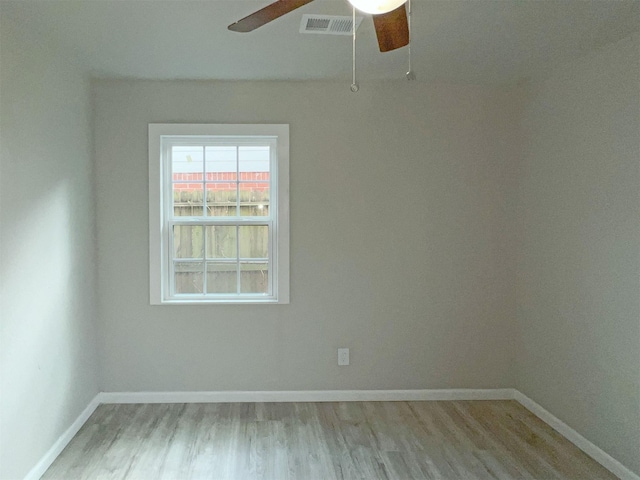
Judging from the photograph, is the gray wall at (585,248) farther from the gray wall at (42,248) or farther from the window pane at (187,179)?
the gray wall at (42,248)

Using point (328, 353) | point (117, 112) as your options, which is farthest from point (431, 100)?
point (117, 112)

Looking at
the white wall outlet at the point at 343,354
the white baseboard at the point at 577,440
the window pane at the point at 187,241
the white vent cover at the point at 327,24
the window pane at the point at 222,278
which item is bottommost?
the white baseboard at the point at 577,440

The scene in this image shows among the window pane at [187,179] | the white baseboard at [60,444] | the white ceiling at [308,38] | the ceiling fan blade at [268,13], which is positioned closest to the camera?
the ceiling fan blade at [268,13]

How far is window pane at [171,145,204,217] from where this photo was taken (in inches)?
156

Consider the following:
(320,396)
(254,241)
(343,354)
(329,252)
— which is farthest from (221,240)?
(320,396)

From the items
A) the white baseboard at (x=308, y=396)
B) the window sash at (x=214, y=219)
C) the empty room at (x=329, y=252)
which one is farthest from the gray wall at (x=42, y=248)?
the window sash at (x=214, y=219)

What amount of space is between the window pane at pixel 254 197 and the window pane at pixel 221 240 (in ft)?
0.62

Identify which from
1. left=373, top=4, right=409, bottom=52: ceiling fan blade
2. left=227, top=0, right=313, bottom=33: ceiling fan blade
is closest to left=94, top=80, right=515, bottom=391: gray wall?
left=373, top=4, right=409, bottom=52: ceiling fan blade

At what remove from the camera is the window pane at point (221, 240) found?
402 centimetres

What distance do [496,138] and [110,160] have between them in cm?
288

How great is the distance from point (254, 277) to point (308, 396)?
100 cm

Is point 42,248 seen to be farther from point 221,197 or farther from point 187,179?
point 221,197

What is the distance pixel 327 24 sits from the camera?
2.70 m

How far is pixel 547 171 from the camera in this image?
142 inches
